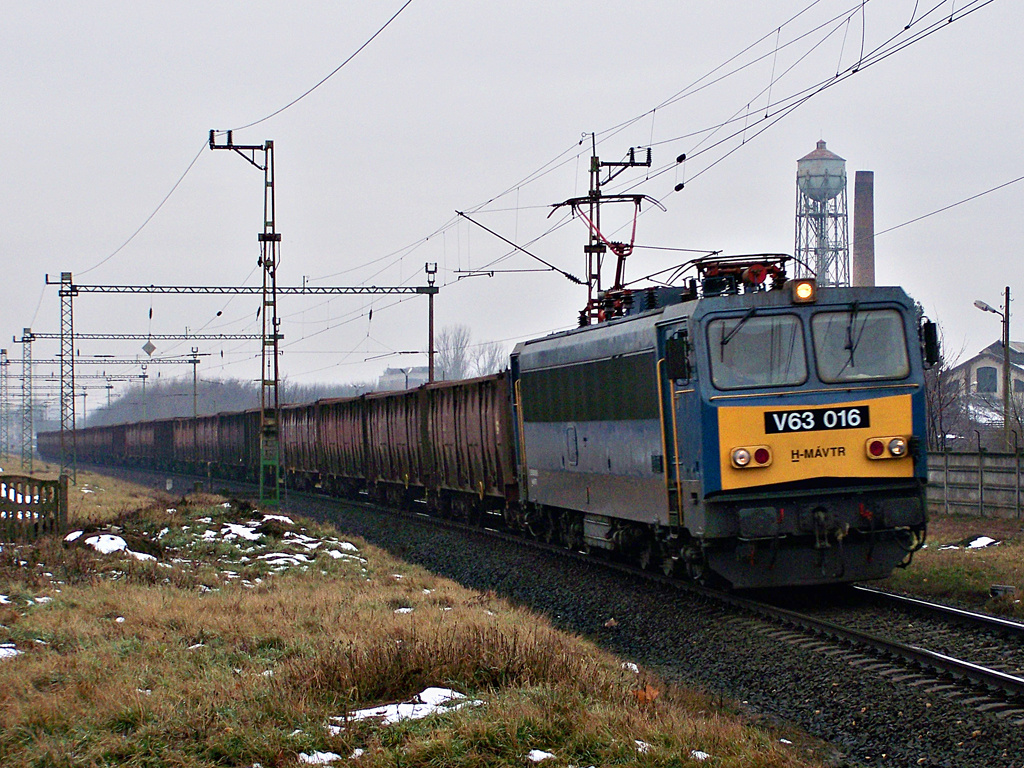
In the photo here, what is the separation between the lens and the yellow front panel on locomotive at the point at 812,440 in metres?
10.9

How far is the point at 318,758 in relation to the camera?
19.8 ft

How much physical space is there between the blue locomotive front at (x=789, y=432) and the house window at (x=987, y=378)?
68.3 m

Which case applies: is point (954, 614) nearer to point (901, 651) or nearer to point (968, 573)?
point (901, 651)

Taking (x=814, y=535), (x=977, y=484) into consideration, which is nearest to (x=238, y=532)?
(x=814, y=535)

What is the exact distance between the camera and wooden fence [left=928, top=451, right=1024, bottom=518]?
22266 mm

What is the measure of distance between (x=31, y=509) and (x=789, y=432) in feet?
38.7

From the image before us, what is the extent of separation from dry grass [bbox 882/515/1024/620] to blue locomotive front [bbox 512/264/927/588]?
3.66 ft

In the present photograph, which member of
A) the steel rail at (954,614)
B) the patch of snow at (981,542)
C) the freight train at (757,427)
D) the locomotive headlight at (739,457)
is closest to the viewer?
the steel rail at (954,614)

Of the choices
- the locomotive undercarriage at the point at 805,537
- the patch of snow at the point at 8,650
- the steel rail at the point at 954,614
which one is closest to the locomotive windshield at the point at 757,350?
the locomotive undercarriage at the point at 805,537

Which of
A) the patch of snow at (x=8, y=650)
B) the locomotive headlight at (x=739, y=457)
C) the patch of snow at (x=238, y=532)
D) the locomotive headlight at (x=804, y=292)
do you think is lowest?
the patch of snow at (x=8, y=650)

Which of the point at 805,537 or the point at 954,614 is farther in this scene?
the point at 805,537

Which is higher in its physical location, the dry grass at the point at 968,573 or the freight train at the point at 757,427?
the freight train at the point at 757,427

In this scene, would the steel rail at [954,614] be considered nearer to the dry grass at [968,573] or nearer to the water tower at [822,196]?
the dry grass at [968,573]

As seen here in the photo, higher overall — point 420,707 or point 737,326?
point 737,326
